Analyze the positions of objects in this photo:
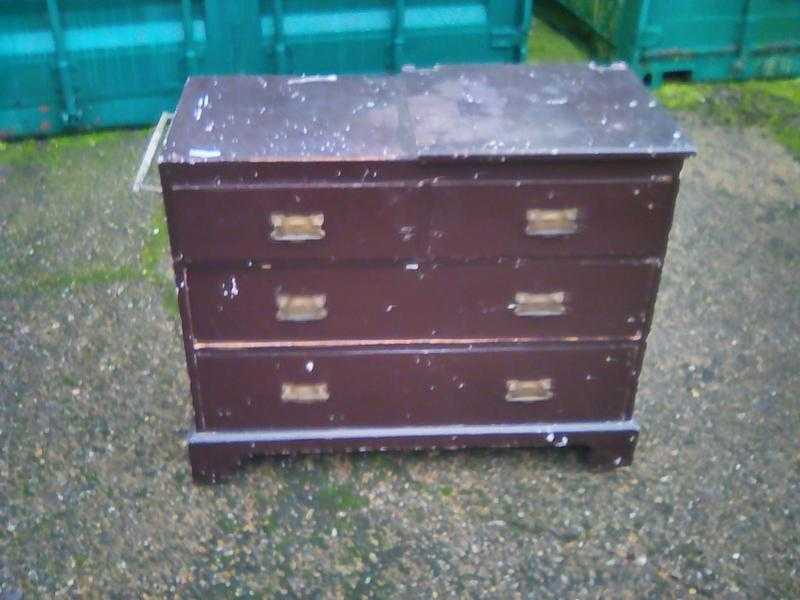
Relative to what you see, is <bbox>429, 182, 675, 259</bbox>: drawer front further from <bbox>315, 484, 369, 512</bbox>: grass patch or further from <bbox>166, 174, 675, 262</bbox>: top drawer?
<bbox>315, 484, 369, 512</bbox>: grass patch

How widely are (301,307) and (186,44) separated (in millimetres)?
2469

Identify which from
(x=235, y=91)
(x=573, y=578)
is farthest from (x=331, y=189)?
(x=573, y=578)

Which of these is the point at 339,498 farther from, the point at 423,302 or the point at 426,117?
the point at 426,117

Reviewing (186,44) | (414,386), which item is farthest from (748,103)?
(414,386)

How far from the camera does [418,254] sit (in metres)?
2.40

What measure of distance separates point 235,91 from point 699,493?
5.77 ft

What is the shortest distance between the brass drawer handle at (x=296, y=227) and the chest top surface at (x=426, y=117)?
0.15 m

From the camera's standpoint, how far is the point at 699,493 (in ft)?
8.99

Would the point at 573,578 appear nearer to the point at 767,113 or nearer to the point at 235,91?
the point at 235,91

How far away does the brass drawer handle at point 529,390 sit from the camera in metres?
2.62

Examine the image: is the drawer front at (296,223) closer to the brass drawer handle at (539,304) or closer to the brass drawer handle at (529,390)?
the brass drawer handle at (539,304)

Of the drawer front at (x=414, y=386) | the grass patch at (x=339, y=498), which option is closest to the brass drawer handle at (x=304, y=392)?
the drawer front at (x=414, y=386)

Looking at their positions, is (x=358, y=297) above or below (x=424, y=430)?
above

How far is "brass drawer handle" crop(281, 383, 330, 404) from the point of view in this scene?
8.48 ft
